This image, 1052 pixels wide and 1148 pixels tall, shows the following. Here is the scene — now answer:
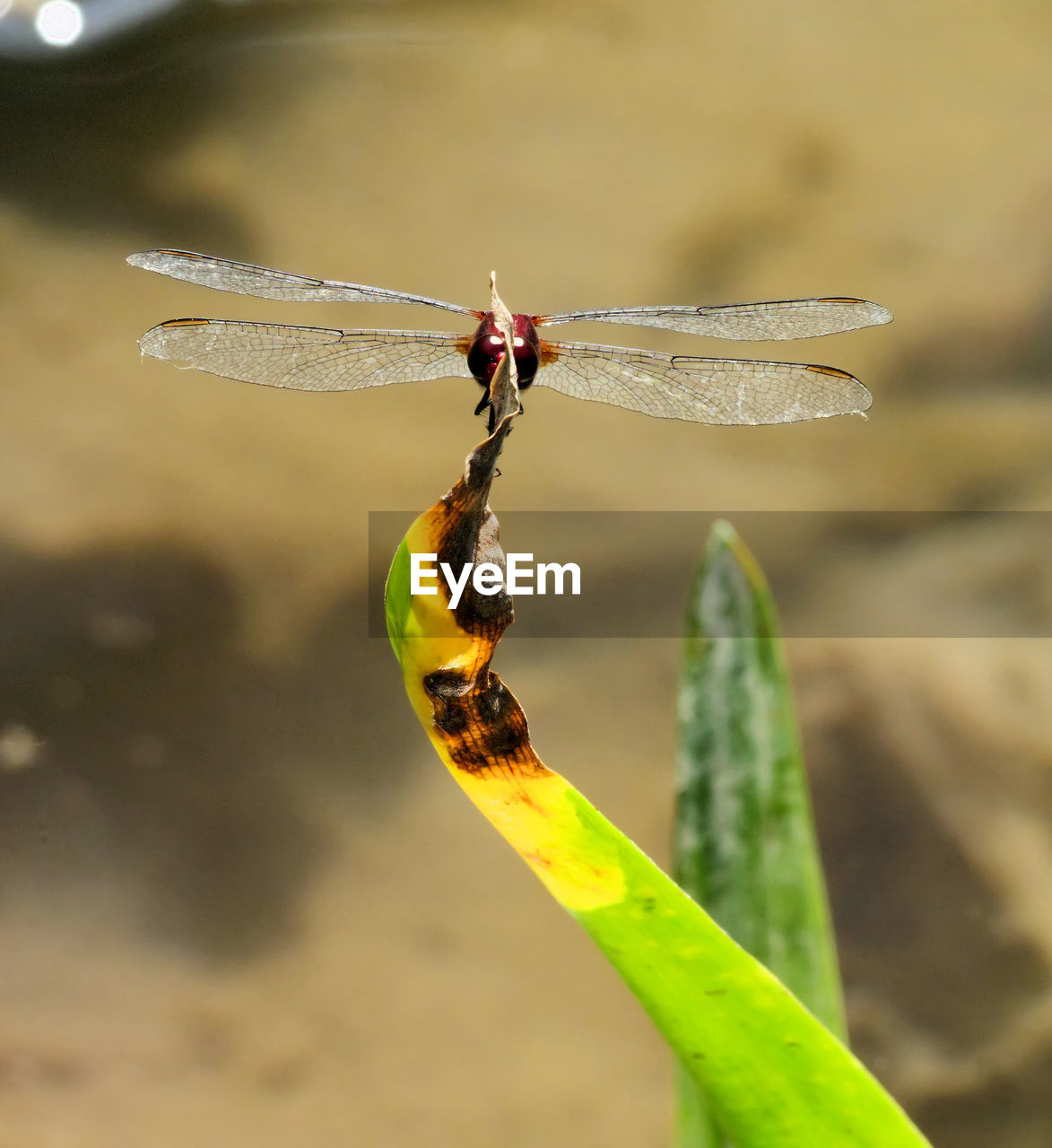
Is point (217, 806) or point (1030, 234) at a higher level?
point (1030, 234)

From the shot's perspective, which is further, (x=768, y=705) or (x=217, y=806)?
(x=217, y=806)

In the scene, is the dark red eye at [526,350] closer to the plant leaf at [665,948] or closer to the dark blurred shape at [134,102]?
the plant leaf at [665,948]

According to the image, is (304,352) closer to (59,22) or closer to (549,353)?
(549,353)

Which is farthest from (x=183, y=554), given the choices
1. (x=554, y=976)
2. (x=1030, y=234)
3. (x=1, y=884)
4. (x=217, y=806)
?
(x=1030, y=234)

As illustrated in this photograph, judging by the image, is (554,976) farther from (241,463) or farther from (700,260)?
(700,260)

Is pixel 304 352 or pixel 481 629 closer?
pixel 481 629
